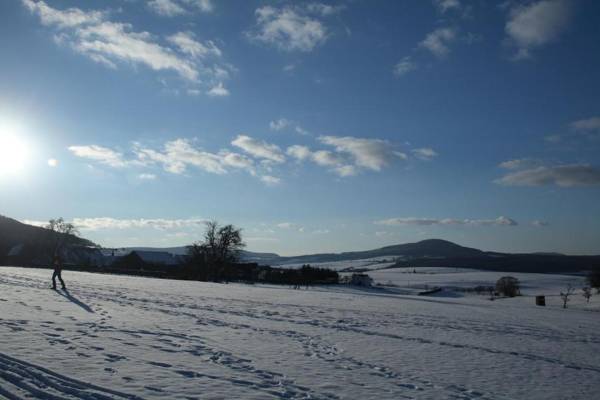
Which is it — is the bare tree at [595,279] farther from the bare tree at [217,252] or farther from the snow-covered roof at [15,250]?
the snow-covered roof at [15,250]

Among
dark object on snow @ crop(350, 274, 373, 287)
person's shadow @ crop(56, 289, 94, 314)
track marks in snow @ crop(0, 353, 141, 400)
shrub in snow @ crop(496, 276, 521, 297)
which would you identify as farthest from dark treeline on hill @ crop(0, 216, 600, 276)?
track marks in snow @ crop(0, 353, 141, 400)

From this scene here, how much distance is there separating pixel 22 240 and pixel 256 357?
10849 centimetres

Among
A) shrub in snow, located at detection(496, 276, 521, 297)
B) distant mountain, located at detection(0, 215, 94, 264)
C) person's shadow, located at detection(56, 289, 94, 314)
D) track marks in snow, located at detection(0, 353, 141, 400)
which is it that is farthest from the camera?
shrub in snow, located at detection(496, 276, 521, 297)

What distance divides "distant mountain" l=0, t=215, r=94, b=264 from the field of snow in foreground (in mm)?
81431

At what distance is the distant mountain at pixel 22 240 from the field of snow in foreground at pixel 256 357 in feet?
267

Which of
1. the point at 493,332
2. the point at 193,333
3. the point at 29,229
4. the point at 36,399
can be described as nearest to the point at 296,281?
the point at 29,229

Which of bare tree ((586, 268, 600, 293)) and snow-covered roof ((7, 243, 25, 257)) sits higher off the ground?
snow-covered roof ((7, 243, 25, 257))

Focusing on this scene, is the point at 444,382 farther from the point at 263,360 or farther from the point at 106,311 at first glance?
the point at 106,311

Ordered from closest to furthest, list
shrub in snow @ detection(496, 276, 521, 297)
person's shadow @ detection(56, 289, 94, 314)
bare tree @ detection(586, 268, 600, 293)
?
person's shadow @ detection(56, 289, 94, 314)
bare tree @ detection(586, 268, 600, 293)
shrub in snow @ detection(496, 276, 521, 297)

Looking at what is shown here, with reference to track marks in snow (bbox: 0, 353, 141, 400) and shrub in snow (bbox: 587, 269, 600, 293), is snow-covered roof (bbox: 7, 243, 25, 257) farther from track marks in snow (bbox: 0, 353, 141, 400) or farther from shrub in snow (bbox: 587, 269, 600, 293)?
shrub in snow (bbox: 587, 269, 600, 293)

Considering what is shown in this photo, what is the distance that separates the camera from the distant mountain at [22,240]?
292 feet

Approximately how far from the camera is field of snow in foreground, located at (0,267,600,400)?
766 centimetres

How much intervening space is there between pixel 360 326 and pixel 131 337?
942cm

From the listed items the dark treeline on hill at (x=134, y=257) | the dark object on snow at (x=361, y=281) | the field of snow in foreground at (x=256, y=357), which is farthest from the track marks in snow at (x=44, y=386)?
the dark object on snow at (x=361, y=281)
